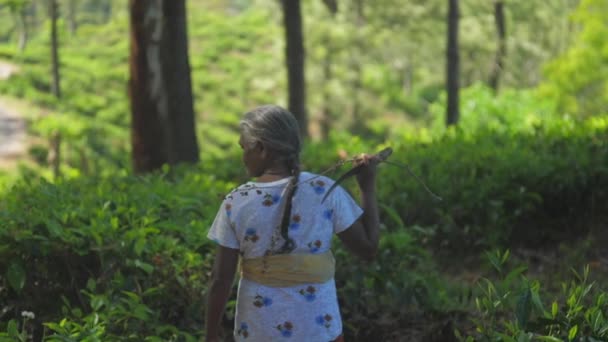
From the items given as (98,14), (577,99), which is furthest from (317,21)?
(98,14)

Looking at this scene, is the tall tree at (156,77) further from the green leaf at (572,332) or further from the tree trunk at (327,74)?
the tree trunk at (327,74)

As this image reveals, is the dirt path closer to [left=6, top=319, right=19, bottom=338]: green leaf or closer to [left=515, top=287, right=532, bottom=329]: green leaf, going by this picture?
[left=6, top=319, right=19, bottom=338]: green leaf

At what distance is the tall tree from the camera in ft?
33.8

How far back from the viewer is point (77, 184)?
709 cm

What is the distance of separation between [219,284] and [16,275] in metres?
1.79

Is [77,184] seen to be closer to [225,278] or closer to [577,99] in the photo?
[225,278]

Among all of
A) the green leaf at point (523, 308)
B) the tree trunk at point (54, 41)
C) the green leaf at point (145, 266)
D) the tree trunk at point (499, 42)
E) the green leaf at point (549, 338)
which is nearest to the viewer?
the green leaf at point (549, 338)

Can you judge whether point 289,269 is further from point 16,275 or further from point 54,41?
point 54,41

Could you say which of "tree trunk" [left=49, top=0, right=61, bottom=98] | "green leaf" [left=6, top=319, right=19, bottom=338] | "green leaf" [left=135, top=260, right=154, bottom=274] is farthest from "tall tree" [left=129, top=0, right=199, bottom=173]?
"tree trunk" [left=49, top=0, right=61, bottom=98]

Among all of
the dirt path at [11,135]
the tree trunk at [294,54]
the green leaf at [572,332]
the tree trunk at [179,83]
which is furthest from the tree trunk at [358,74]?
the green leaf at [572,332]

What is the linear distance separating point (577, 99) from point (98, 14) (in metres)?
58.7

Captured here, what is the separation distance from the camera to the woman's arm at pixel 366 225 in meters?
3.68

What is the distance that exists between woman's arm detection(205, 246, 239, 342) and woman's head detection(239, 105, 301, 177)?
37cm

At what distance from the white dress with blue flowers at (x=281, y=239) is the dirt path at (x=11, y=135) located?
102ft
